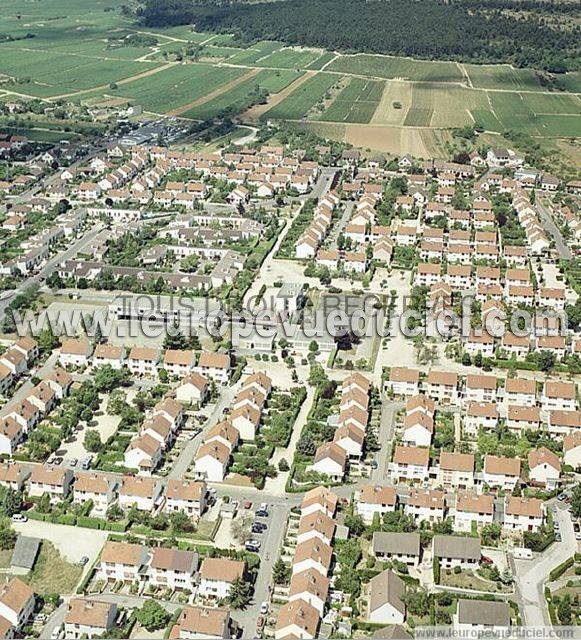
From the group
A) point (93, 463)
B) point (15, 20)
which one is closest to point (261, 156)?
point (93, 463)

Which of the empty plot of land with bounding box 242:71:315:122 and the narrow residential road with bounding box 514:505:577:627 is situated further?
the empty plot of land with bounding box 242:71:315:122

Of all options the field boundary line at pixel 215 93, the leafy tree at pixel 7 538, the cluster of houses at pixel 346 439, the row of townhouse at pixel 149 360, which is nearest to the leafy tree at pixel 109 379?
the row of townhouse at pixel 149 360

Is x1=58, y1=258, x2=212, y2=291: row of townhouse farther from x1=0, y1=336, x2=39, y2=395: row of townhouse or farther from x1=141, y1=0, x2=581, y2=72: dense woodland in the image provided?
x1=141, y1=0, x2=581, y2=72: dense woodland

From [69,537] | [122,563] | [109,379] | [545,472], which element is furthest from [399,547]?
[109,379]

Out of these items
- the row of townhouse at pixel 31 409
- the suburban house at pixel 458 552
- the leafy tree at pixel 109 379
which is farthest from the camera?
the leafy tree at pixel 109 379

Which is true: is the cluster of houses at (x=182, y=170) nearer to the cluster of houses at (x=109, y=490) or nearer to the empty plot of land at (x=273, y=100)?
the empty plot of land at (x=273, y=100)

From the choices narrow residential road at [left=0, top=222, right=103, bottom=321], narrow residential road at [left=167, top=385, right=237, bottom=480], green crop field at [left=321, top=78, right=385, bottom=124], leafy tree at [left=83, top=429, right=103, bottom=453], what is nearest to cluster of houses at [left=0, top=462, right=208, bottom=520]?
narrow residential road at [left=167, top=385, right=237, bottom=480]

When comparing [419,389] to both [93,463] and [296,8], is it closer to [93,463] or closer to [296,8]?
[93,463]

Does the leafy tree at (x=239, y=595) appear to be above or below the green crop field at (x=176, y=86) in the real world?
below
